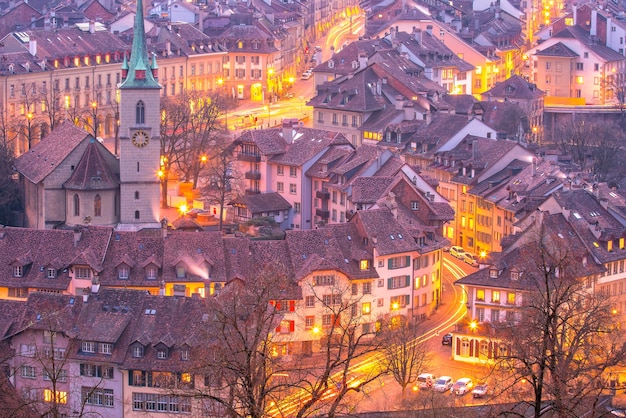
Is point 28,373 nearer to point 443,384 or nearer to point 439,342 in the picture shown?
point 443,384

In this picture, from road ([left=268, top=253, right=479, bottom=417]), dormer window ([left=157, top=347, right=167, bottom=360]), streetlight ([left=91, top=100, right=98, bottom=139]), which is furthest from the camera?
streetlight ([left=91, top=100, right=98, bottom=139])

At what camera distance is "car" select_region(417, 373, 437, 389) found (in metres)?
83.6

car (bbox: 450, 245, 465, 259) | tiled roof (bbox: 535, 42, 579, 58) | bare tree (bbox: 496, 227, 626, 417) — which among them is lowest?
car (bbox: 450, 245, 465, 259)

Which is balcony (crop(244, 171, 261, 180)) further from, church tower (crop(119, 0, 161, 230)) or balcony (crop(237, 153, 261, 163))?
church tower (crop(119, 0, 161, 230))

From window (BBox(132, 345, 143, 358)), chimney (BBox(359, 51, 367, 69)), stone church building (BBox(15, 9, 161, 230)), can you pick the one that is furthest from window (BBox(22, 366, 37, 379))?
chimney (BBox(359, 51, 367, 69))

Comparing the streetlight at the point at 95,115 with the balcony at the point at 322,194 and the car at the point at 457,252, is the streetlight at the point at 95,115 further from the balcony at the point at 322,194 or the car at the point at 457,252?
the car at the point at 457,252

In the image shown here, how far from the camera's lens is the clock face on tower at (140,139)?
104m

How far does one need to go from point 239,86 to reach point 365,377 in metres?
89.5

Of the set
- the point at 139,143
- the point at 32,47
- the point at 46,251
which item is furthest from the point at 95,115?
the point at 46,251

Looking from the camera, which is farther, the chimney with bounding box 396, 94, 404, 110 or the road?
the chimney with bounding box 396, 94, 404, 110

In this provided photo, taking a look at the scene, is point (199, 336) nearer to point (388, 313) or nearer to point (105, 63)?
point (388, 313)

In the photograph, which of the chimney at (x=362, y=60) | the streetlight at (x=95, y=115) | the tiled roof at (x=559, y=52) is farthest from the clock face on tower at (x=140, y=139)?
the tiled roof at (x=559, y=52)

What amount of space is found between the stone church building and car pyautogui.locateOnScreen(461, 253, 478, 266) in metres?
18.1

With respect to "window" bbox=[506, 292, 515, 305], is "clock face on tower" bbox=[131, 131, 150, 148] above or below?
above
